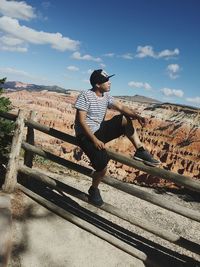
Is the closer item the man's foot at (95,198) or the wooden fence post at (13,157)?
the man's foot at (95,198)

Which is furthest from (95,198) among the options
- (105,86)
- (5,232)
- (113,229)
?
(105,86)

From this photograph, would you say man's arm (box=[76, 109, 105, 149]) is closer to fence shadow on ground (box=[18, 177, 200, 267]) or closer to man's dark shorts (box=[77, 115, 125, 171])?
man's dark shorts (box=[77, 115, 125, 171])

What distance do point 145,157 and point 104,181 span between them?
0.88 meters

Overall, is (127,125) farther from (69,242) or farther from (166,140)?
(166,140)

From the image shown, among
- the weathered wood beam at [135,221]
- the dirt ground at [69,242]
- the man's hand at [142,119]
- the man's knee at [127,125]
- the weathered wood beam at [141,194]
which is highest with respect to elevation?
the man's hand at [142,119]

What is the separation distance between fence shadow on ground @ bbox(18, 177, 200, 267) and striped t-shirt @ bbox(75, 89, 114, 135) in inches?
49.5

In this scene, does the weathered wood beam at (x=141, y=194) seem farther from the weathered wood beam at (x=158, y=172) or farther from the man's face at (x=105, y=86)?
the man's face at (x=105, y=86)

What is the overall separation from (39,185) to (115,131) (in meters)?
2.58

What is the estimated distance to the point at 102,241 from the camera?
5711 millimetres

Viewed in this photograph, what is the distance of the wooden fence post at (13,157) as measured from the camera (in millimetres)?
6465

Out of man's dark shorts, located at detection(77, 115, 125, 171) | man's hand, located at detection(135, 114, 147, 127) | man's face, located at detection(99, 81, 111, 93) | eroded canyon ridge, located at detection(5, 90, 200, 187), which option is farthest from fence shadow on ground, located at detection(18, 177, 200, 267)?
Answer: eroded canyon ridge, located at detection(5, 90, 200, 187)

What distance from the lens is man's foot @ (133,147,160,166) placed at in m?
5.13

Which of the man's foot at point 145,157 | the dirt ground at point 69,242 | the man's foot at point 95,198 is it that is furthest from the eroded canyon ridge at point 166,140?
the man's foot at point 145,157

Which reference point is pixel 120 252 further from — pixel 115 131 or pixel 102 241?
pixel 115 131
